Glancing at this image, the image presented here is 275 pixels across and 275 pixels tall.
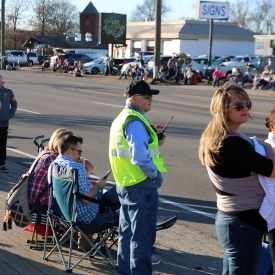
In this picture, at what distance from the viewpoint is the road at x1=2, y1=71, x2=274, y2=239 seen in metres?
7.71

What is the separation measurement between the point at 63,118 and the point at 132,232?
38.9 ft

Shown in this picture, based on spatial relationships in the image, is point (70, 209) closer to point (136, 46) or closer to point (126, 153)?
point (126, 153)

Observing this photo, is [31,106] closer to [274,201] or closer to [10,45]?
[274,201]

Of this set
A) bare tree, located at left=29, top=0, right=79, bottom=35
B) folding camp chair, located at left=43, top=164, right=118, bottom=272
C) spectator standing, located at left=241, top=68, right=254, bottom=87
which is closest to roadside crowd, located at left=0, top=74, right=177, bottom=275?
folding camp chair, located at left=43, top=164, right=118, bottom=272

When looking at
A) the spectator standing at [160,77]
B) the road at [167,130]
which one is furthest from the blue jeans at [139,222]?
the spectator standing at [160,77]

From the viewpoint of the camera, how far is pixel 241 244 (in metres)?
3.45

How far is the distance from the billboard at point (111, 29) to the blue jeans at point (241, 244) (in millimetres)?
53038

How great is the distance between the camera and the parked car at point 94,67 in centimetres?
4741

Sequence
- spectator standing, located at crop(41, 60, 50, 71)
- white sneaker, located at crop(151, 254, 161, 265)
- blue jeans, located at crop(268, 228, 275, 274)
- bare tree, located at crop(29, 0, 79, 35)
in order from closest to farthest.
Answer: blue jeans, located at crop(268, 228, 275, 274)
white sneaker, located at crop(151, 254, 161, 265)
spectator standing, located at crop(41, 60, 50, 71)
bare tree, located at crop(29, 0, 79, 35)

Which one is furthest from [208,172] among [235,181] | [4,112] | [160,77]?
[160,77]

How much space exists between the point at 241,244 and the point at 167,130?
10.4 metres

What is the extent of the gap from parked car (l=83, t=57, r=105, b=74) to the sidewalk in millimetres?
41865

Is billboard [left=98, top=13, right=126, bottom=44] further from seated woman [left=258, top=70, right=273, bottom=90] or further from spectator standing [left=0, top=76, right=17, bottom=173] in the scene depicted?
spectator standing [left=0, top=76, right=17, bottom=173]

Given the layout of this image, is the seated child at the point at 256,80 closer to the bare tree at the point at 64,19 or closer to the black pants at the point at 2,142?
the black pants at the point at 2,142
